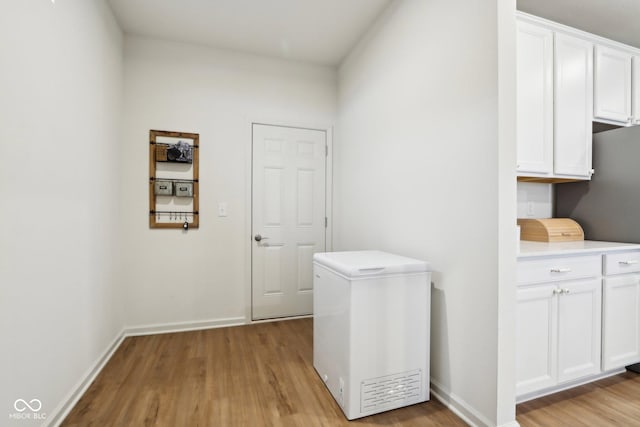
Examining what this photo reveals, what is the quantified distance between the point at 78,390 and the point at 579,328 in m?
3.10

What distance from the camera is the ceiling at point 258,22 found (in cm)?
243

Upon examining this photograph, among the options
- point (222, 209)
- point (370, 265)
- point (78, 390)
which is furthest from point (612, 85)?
point (78, 390)

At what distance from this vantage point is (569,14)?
2.31 meters

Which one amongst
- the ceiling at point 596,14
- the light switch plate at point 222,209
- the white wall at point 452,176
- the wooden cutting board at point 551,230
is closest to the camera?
the white wall at point 452,176

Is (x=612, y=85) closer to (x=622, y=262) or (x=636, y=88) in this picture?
(x=636, y=88)

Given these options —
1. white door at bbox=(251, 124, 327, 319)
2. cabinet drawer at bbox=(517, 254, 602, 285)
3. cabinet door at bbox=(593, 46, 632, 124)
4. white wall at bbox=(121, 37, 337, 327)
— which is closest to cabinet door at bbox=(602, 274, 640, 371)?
cabinet drawer at bbox=(517, 254, 602, 285)

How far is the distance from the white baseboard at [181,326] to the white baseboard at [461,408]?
6.51 ft

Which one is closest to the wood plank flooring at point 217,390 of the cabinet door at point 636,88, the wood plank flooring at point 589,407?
the wood plank flooring at point 589,407

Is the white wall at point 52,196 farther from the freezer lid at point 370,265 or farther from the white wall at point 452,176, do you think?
the white wall at point 452,176

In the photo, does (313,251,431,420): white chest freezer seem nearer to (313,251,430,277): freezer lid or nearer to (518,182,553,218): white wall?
(313,251,430,277): freezer lid

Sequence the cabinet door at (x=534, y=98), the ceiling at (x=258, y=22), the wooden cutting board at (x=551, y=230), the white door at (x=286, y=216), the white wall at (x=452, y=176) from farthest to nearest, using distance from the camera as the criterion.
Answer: the white door at (x=286, y=216) < the ceiling at (x=258, y=22) < the wooden cutting board at (x=551, y=230) < the cabinet door at (x=534, y=98) < the white wall at (x=452, y=176)

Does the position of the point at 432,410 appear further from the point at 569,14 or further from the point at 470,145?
the point at 569,14

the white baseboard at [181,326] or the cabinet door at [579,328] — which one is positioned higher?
the cabinet door at [579,328]

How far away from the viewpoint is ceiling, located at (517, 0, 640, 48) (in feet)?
7.16
